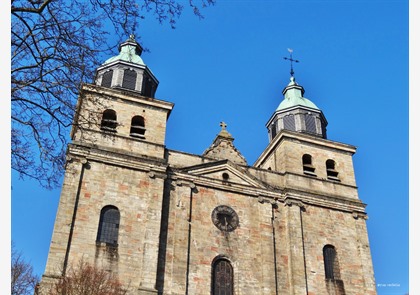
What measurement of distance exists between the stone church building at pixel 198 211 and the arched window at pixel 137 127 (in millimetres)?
54

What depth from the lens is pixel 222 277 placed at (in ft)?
64.4

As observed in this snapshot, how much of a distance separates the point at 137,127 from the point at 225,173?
4731mm

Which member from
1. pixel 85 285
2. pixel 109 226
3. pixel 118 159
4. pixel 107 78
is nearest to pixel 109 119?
pixel 107 78

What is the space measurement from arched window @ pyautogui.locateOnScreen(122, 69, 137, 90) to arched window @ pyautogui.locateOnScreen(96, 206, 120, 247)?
716cm

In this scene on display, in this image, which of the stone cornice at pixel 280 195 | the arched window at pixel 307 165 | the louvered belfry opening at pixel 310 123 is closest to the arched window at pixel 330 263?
the stone cornice at pixel 280 195

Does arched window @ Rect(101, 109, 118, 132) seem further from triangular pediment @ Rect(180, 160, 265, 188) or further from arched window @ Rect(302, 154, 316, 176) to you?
arched window @ Rect(302, 154, 316, 176)

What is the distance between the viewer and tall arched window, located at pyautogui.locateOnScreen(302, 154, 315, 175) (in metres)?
24.5

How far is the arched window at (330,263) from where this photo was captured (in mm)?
21109

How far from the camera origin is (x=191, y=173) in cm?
2175

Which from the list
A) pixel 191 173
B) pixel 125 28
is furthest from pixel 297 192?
pixel 125 28

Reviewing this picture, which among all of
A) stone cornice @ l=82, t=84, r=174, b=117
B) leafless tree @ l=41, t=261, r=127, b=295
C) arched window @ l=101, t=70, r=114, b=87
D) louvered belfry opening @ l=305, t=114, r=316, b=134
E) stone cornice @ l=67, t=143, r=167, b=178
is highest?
arched window @ l=101, t=70, r=114, b=87

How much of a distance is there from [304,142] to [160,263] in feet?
34.4

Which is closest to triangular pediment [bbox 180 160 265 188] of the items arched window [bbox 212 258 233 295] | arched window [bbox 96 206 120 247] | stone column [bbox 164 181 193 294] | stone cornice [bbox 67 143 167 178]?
stone column [bbox 164 181 193 294]

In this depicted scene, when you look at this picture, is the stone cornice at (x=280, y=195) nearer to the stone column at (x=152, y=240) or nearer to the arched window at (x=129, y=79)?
the stone column at (x=152, y=240)
